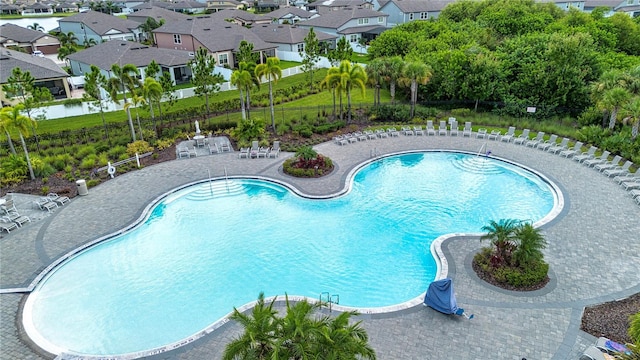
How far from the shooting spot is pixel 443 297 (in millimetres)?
13508

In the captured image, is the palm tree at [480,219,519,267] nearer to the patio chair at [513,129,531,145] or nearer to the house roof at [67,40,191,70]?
the patio chair at [513,129,531,145]

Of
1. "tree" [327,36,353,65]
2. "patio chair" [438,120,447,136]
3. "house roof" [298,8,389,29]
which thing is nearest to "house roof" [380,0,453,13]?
"house roof" [298,8,389,29]

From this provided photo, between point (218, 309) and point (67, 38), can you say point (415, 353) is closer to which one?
point (218, 309)

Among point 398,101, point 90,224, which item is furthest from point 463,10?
point 90,224

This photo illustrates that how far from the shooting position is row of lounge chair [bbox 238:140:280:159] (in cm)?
2756

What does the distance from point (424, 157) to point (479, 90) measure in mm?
11140

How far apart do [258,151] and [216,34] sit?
3483 centimetres

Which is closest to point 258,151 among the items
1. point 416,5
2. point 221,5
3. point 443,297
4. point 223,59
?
point 443,297

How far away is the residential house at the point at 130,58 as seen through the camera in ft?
152

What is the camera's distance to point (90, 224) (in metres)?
19.8

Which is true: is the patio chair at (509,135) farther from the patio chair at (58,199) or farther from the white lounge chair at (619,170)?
the patio chair at (58,199)

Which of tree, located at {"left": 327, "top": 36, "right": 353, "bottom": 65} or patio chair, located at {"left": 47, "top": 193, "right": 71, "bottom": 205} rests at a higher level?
tree, located at {"left": 327, "top": 36, "right": 353, "bottom": 65}

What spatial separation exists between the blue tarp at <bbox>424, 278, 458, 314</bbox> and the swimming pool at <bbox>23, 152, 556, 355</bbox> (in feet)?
5.42

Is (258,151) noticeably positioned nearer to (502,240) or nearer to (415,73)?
(415,73)
